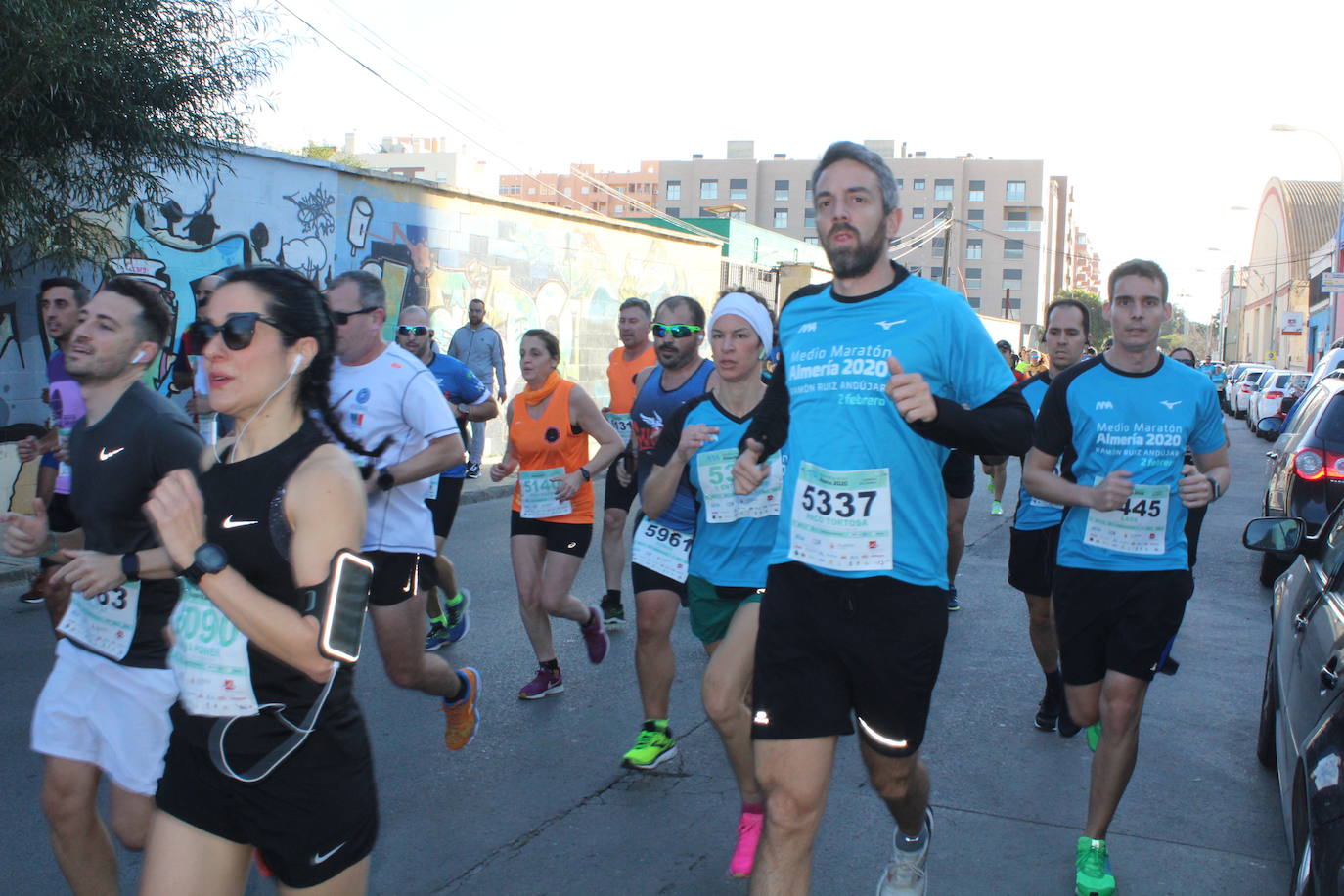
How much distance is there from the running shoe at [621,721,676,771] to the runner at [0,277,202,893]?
212 cm

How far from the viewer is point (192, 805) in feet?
8.20

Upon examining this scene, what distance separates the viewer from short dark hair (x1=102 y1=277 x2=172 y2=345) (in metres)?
3.59

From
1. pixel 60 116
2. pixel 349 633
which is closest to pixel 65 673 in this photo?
pixel 349 633

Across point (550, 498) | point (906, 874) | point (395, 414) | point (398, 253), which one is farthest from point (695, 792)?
point (398, 253)

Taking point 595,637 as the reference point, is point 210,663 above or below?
above

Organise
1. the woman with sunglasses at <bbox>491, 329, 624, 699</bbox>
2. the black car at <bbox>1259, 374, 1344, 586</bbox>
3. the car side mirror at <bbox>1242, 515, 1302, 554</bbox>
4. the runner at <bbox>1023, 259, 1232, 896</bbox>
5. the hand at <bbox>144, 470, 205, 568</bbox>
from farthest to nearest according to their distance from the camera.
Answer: the black car at <bbox>1259, 374, 1344, 586</bbox>
the woman with sunglasses at <bbox>491, 329, 624, 699</bbox>
the car side mirror at <bbox>1242, 515, 1302, 554</bbox>
the runner at <bbox>1023, 259, 1232, 896</bbox>
the hand at <bbox>144, 470, 205, 568</bbox>

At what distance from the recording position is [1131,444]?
4.22 metres

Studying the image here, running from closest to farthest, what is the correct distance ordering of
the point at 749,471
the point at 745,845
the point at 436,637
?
the point at 749,471 → the point at 745,845 → the point at 436,637

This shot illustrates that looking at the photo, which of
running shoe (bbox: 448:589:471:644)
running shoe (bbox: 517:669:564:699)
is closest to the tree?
running shoe (bbox: 448:589:471:644)

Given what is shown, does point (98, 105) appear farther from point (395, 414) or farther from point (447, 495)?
point (395, 414)

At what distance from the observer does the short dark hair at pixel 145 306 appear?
3592 mm

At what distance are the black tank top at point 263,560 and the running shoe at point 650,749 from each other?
2.63 meters

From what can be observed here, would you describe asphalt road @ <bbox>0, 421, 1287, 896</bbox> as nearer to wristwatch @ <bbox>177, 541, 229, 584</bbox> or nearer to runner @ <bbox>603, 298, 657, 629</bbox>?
runner @ <bbox>603, 298, 657, 629</bbox>

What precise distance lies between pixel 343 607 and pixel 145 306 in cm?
176
